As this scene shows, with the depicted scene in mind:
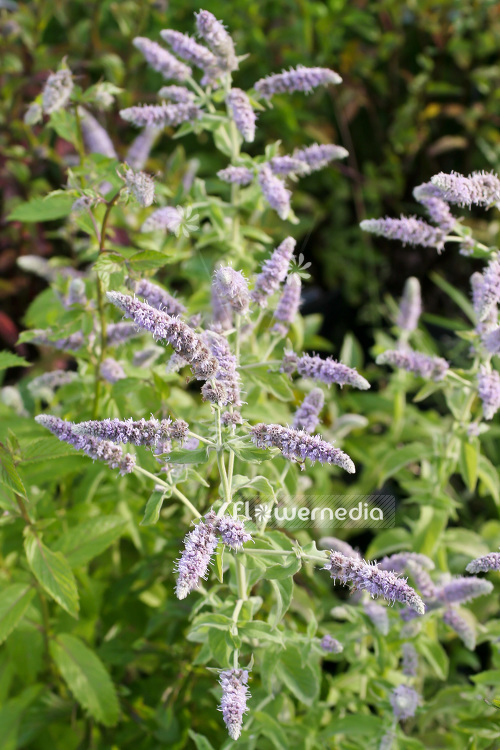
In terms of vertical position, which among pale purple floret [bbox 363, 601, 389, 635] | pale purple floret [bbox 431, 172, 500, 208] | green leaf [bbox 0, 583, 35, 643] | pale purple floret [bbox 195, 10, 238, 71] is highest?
pale purple floret [bbox 195, 10, 238, 71]

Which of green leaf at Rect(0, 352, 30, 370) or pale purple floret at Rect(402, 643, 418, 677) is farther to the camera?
pale purple floret at Rect(402, 643, 418, 677)

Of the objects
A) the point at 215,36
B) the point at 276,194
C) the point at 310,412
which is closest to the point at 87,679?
the point at 310,412

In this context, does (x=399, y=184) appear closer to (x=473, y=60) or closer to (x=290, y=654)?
(x=473, y=60)

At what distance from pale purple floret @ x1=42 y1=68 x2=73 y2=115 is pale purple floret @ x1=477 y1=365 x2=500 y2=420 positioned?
1.23 meters

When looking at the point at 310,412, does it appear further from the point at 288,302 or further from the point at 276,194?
the point at 276,194

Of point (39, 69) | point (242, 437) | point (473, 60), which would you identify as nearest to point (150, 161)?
point (39, 69)

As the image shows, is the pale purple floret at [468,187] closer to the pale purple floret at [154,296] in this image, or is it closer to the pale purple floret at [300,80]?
the pale purple floret at [300,80]

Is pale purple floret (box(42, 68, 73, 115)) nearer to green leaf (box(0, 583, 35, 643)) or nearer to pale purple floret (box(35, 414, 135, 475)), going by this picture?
pale purple floret (box(35, 414, 135, 475))

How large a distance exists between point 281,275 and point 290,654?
2.73 feet

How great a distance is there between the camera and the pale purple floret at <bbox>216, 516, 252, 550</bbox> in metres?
1.21

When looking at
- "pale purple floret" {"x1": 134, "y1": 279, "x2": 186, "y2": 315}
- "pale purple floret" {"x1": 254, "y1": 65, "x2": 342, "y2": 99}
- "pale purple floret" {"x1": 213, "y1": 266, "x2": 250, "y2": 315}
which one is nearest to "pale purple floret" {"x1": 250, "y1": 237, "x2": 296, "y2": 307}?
"pale purple floret" {"x1": 213, "y1": 266, "x2": 250, "y2": 315}

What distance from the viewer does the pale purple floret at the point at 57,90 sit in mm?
1755

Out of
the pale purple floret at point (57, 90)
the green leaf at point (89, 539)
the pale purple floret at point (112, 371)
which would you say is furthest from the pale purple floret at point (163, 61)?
the green leaf at point (89, 539)

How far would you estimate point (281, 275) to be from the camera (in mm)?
1479
